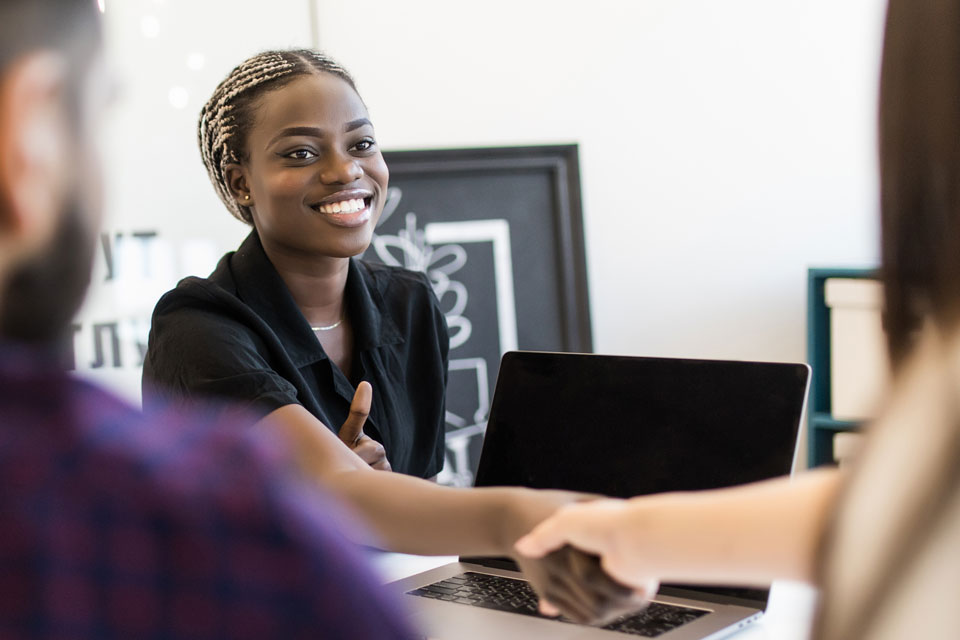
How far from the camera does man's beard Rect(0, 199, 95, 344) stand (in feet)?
1.33

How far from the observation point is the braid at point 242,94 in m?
1.64

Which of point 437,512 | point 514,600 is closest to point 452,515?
point 437,512

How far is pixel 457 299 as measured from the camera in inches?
108

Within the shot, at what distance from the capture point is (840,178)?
10.2 feet

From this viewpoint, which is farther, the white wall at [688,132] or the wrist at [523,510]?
the white wall at [688,132]

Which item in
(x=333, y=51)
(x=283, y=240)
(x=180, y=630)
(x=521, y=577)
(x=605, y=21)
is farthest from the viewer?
(x=605, y=21)

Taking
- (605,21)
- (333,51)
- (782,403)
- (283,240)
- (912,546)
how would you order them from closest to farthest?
(912,546)
(782,403)
(283,240)
(333,51)
(605,21)

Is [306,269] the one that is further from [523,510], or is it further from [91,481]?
[91,481]

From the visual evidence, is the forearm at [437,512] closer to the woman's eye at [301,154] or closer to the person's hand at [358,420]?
the person's hand at [358,420]

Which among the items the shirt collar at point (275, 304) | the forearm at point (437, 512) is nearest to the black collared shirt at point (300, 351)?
the shirt collar at point (275, 304)

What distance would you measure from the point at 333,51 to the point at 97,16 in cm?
239

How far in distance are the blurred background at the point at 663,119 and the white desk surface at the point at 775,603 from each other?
1.43m

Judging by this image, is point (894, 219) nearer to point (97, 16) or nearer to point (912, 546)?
point (912, 546)

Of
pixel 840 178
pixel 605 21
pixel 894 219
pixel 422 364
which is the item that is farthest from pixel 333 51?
pixel 894 219
